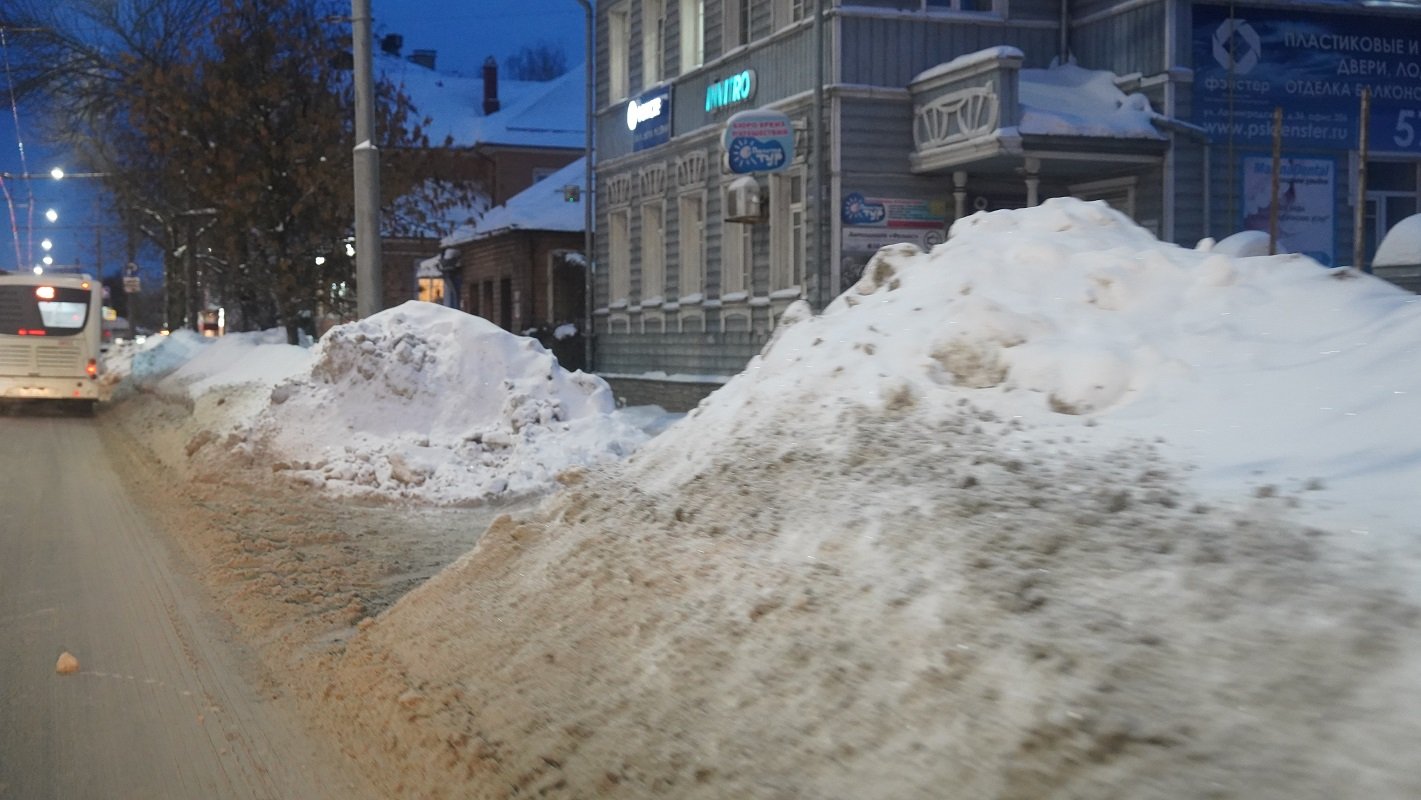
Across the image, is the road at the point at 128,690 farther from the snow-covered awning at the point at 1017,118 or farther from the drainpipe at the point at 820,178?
the snow-covered awning at the point at 1017,118

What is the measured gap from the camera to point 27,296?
97.6ft

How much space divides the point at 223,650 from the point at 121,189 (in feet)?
114

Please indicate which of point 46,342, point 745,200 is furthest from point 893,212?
point 46,342

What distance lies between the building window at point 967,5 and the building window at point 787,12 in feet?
5.89

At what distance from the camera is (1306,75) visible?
738 inches

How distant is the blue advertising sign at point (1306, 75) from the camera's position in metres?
18.2

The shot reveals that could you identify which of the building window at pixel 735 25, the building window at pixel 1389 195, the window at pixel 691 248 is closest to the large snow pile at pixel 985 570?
the building window at pixel 1389 195

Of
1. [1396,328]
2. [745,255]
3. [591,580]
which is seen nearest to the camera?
[1396,328]

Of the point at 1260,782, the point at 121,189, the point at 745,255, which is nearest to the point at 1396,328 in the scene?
the point at 1260,782

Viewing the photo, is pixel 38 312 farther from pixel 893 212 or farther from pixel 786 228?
pixel 893 212

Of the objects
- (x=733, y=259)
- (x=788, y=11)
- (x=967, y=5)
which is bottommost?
(x=733, y=259)

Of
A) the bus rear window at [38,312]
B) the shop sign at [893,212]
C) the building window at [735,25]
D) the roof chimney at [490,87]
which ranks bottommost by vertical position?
the bus rear window at [38,312]

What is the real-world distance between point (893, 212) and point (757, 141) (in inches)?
84.1

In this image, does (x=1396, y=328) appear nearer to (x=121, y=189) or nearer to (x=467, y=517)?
(x=467, y=517)
